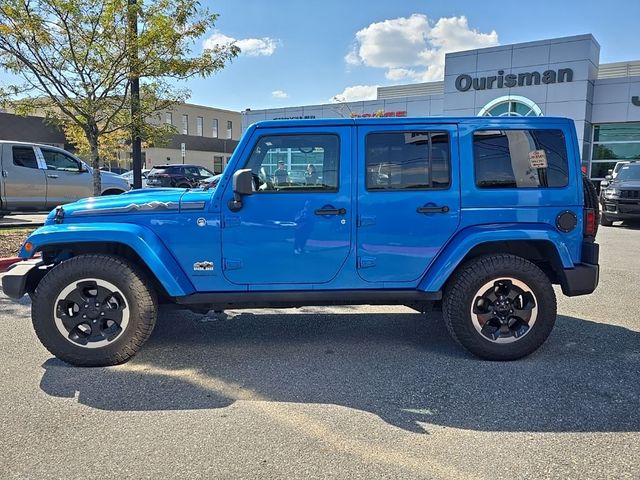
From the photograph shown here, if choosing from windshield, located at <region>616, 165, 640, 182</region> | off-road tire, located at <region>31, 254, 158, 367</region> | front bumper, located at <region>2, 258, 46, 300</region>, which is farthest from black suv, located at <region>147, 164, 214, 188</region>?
off-road tire, located at <region>31, 254, 158, 367</region>

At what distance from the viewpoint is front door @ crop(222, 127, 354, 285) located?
380cm

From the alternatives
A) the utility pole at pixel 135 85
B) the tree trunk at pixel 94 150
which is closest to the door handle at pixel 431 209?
the utility pole at pixel 135 85

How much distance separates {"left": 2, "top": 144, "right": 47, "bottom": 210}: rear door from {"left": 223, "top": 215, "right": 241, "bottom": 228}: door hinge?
9648 millimetres

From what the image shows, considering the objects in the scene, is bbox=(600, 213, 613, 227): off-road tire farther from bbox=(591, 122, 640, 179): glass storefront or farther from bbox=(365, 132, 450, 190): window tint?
bbox=(365, 132, 450, 190): window tint

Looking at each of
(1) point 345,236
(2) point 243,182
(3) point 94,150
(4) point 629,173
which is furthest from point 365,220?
(4) point 629,173

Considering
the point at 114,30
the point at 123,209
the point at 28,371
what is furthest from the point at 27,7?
the point at 28,371

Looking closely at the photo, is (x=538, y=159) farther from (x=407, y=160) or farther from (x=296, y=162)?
(x=296, y=162)

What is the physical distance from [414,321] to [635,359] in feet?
6.38

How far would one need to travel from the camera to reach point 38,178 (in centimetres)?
1136

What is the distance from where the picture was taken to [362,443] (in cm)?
278

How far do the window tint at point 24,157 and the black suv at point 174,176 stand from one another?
11.5m

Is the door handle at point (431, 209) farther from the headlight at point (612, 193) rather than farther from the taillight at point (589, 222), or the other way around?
the headlight at point (612, 193)

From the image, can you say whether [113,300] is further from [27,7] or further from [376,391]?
[27,7]

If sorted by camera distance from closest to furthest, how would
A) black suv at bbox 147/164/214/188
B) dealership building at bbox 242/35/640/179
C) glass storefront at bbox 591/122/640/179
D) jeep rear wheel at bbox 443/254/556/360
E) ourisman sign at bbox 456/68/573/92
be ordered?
1. jeep rear wheel at bbox 443/254/556/360
2. dealership building at bbox 242/35/640/179
3. ourisman sign at bbox 456/68/573/92
4. glass storefront at bbox 591/122/640/179
5. black suv at bbox 147/164/214/188
